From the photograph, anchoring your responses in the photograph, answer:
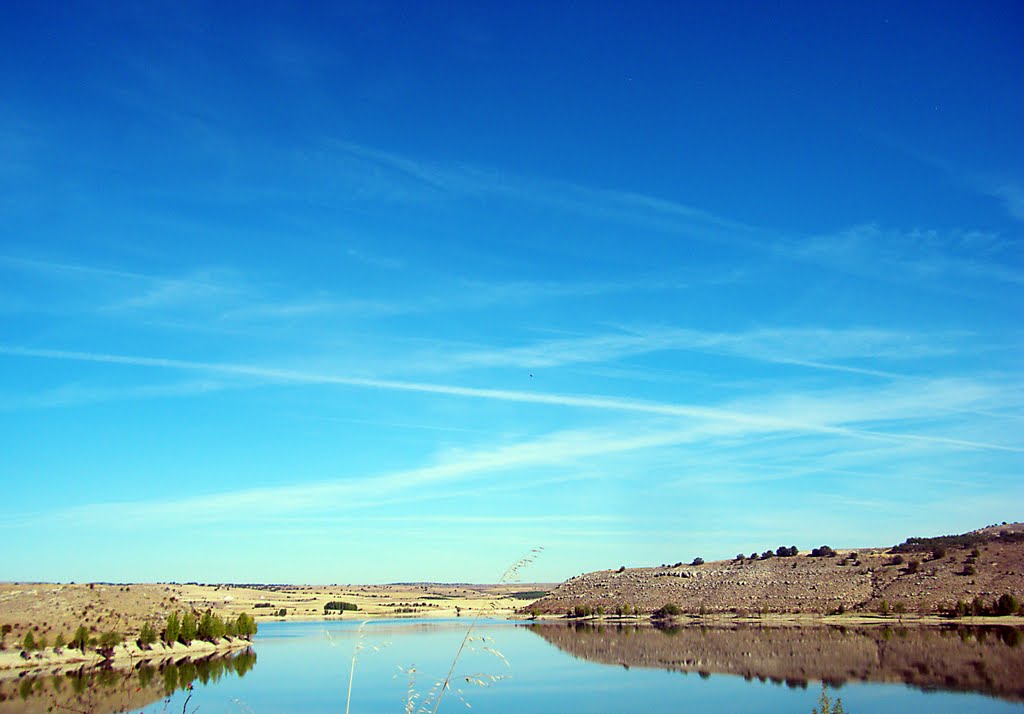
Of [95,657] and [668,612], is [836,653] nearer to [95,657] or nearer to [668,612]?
[668,612]

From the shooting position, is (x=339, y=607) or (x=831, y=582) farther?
(x=339, y=607)

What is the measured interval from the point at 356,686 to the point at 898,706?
26.3 meters

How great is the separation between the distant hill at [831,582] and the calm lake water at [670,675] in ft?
45.4

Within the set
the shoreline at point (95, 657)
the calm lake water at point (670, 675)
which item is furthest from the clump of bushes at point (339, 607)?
the calm lake water at point (670, 675)

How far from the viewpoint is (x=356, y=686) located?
4072 cm

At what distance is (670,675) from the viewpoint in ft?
130

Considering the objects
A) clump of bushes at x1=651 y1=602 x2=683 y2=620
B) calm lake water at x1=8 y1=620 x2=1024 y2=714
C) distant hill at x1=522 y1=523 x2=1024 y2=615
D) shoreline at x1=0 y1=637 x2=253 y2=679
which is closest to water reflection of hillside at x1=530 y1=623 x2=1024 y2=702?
calm lake water at x1=8 y1=620 x2=1024 y2=714

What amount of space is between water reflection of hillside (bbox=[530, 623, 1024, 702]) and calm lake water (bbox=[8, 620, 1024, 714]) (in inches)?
3.3

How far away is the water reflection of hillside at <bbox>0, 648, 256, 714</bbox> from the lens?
107ft

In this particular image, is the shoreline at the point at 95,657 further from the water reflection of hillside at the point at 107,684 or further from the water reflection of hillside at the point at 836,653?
the water reflection of hillside at the point at 836,653

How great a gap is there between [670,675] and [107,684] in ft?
98.0

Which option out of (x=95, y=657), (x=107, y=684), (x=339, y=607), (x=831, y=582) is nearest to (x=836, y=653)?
(x=831, y=582)

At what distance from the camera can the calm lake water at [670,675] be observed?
2998 centimetres

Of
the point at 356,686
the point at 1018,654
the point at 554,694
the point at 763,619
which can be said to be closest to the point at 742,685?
the point at 554,694
